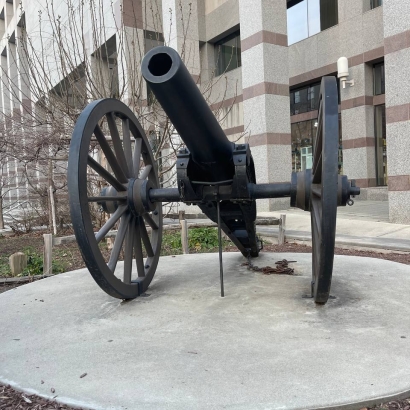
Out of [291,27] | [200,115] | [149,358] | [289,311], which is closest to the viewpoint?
[149,358]

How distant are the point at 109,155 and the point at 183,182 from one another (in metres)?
0.66

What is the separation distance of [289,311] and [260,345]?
664 millimetres

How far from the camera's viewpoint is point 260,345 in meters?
2.51

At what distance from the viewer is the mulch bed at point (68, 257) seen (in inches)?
78.5

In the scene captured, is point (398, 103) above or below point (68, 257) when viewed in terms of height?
above

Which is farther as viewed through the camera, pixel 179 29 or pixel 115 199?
pixel 179 29

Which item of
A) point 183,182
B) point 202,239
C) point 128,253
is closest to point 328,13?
point 202,239

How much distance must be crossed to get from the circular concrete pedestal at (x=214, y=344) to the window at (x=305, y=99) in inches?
517

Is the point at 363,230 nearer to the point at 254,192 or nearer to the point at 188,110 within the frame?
the point at 254,192

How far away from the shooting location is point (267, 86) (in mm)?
11664

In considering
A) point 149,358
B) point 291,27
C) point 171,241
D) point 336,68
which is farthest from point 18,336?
point 291,27

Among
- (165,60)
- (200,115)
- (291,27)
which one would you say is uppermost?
(291,27)

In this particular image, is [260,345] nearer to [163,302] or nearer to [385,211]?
[163,302]

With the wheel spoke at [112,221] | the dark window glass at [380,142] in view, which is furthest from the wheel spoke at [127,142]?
the dark window glass at [380,142]
